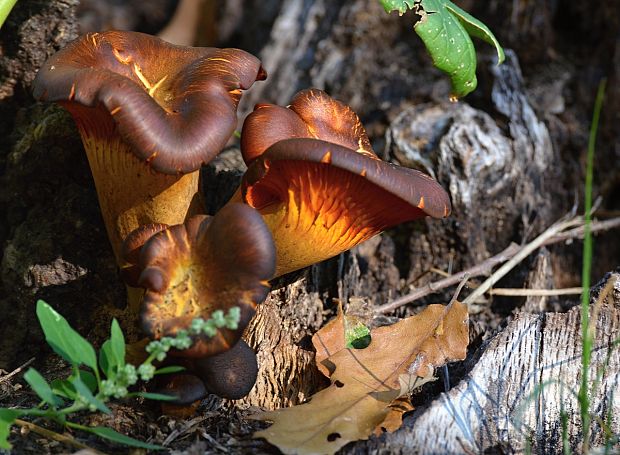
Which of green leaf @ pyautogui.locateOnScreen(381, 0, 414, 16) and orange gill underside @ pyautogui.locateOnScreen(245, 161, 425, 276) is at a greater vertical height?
green leaf @ pyautogui.locateOnScreen(381, 0, 414, 16)

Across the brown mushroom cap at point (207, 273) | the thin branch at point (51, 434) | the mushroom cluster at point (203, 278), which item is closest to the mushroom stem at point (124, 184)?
the mushroom cluster at point (203, 278)

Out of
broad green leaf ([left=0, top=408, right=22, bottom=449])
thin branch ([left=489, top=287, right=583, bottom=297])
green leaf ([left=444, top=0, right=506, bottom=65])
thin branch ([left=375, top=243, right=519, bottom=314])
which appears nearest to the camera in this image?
broad green leaf ([left=0, top=408, right=22, bottom=449])

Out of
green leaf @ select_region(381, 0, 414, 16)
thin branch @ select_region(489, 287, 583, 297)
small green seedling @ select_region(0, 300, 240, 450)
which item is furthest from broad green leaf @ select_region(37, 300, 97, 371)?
thin branch @ select_region(489, 287, 583, 297)

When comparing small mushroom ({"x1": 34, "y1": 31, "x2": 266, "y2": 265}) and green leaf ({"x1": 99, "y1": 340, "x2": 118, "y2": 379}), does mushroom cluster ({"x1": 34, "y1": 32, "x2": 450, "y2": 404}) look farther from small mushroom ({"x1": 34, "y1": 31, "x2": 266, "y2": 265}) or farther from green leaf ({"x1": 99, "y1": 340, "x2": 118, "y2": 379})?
green leaf ({"x1": 99, "y1": 340, "x2": 118, "y2": 379})

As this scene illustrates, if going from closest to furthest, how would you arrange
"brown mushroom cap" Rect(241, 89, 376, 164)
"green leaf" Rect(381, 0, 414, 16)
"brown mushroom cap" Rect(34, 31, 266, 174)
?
"brown mushroom cap" Rect(34, 31, 266, 174) < "brown mushroom cap" Rect(241, 89, 376, 164) < "green leaf" Rect(381, 0, 414, 16)

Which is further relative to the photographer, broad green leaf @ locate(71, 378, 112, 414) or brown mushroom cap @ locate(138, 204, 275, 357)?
brown mushroom cap @ locate(138, 204, 275, 357)

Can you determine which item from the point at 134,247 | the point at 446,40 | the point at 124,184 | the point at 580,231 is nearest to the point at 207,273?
the point at 134,247

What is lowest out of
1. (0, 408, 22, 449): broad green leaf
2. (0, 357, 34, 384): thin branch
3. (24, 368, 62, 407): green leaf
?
(0, 357, 34, 384): thin branch

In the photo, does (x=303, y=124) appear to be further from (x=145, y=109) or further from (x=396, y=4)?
(x=145, y=109)
